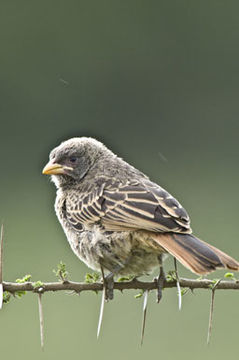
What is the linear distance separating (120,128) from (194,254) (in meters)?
14.0

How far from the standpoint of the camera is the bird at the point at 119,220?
5.90 meters

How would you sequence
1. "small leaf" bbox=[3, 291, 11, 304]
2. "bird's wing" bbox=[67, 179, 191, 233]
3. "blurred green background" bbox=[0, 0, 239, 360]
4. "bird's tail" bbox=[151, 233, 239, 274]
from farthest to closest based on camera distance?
"blurred green background" bbox=[0, 0, 239, 360] < "bird's wing" bbox=[67, 179, 191, 233] < "bird's tail" bbox=[151, 233, 239, 274] < "small leaf" bbox=[3, 291, 11, 304]

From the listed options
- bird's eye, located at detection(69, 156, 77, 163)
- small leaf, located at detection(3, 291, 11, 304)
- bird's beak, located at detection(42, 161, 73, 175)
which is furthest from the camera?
bird's eye, located at detection(69, 156, 77, 163)

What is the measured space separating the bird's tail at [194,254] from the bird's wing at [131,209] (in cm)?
6

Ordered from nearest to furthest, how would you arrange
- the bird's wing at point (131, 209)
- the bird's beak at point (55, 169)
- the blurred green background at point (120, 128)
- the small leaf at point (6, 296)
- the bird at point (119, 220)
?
the small leaf at point (6, 296) < the bird at point (119, 220) < the bird's wing at point (131, 209) < the bird's beak at point (55, 169) < the blurred green background at point (120, 128)

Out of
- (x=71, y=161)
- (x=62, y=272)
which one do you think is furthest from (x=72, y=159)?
(x=62, y=272)

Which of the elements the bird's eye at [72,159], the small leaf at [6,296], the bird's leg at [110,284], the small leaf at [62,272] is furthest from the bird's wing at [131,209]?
the small leaf at [6,296]

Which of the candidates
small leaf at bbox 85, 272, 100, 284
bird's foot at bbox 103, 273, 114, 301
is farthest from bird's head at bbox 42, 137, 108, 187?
small leaf at bbox 85, 272, 100, 284

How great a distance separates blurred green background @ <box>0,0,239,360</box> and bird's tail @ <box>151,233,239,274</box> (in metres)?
0.24

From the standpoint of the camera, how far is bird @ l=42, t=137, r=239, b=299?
590 centimetres

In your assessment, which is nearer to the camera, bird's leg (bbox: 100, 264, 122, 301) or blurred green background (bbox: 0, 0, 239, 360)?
bird's leg (bbox: 100, 264, 122, 301)

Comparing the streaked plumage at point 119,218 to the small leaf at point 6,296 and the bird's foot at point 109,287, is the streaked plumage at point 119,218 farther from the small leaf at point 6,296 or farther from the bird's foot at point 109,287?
the small leaf at point 6,296

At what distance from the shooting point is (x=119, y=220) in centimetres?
627

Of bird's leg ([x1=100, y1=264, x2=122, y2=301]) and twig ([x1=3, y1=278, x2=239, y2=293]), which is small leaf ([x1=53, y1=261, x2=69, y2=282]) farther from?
bird's leg ([x1=100, y1=264, x2=122, y2=301])
